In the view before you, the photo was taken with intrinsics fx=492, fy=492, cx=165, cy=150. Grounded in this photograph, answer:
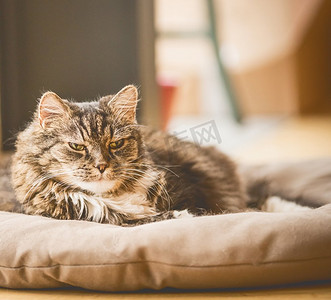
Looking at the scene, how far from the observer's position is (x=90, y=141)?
1.31 meters


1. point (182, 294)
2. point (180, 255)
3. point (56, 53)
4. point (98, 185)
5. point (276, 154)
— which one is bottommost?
point (276, 154)

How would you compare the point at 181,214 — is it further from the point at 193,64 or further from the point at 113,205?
the point at 193,64

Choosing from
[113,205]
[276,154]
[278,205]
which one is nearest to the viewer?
[113,205]

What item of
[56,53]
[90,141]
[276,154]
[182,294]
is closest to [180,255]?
[182,294]

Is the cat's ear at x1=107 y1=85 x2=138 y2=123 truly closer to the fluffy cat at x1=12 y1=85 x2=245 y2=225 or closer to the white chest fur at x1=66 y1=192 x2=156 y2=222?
the fluffy cat at x1=12 y1=85 x2=245 y2=225

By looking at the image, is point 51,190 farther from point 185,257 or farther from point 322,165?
point 322,165

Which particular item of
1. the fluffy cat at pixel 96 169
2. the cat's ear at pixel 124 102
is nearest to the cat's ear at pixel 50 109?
the fluffy cat at pixel 96 169

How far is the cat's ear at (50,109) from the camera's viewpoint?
4.19 feet

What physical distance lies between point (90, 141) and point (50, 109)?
0.13 m

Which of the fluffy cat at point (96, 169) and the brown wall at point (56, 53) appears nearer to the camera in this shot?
the fluffy cat at point (96, 169)

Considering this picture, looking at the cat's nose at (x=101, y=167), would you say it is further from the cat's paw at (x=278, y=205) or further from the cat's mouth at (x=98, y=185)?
the cat's paw at (x=278, y=205)

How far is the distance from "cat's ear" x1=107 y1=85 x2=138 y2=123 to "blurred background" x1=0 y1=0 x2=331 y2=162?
0.09 meters

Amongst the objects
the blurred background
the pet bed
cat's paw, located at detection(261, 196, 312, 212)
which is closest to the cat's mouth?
the pet bed

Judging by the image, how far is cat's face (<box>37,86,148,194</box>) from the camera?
1.30 meters
